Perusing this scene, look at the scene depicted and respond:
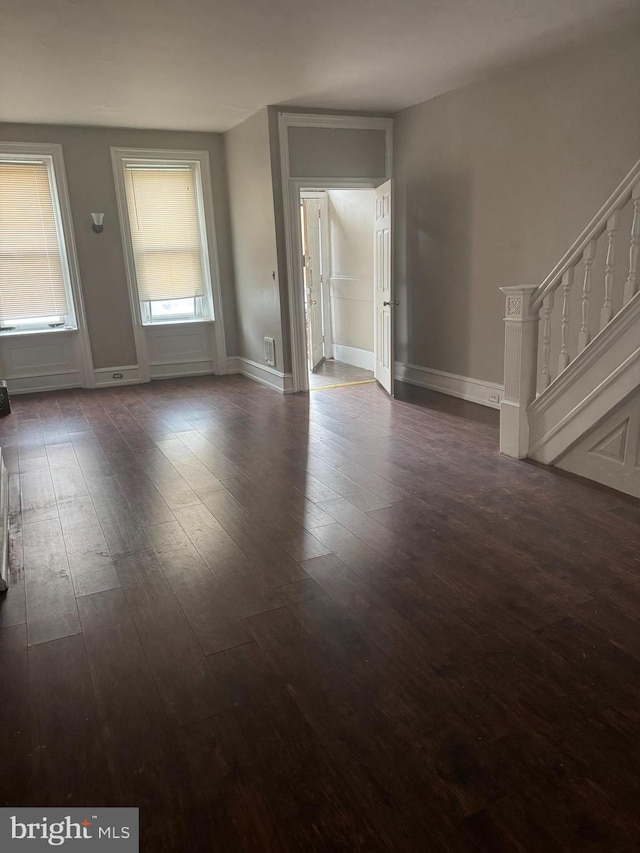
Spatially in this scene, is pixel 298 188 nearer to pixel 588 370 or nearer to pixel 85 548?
pixel 588 370

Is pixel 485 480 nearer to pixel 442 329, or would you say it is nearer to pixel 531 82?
pixel 442 329

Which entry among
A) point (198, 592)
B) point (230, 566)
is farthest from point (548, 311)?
point (198, 592)

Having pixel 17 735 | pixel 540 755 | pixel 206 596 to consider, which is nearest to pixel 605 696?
pixel 540 755

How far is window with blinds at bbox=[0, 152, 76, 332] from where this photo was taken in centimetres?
638

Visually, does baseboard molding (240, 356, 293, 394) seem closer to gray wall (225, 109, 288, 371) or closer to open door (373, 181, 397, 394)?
gray wall (225, 109, 288, 371)

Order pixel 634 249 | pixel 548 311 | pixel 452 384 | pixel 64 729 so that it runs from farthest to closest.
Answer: pixel 452 384 < pixel 548 311 < pixel 634 249 < pixel 64 729

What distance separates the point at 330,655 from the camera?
217 cm

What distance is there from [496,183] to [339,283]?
3.17 m

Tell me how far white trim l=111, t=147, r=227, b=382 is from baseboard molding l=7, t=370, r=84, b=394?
2.48 feet

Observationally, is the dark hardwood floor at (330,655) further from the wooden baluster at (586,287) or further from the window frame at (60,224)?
the window frame at (60,224)

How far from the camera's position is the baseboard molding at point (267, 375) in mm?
6395

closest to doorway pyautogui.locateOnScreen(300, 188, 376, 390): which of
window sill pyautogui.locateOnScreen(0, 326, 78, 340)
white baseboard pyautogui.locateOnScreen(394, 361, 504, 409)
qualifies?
white baseboard pyautogui.locateOnScreen(394, 361, 504, 409)

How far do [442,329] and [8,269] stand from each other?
15.4ft

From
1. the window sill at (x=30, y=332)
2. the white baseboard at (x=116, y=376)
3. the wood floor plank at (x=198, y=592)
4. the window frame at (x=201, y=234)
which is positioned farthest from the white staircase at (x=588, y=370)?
the window sill at (x=30, y=332)
